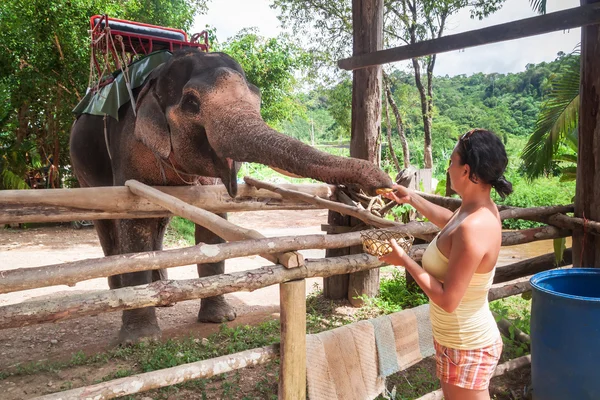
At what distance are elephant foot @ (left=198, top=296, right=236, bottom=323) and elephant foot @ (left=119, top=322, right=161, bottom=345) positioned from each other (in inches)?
27.8

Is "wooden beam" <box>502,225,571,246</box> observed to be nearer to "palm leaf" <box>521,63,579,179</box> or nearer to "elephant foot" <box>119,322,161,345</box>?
"elephant foot" <box>119,322,161,345</box>

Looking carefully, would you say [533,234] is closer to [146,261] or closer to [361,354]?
[361,354]

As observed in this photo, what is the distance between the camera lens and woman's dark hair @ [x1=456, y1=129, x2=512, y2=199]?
165 centimetres

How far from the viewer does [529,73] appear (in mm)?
31250

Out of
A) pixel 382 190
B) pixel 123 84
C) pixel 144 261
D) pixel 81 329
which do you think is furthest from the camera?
pixel 81 329

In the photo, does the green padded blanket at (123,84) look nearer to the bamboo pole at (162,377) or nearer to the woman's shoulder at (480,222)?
the bamboo pole at (162,377)

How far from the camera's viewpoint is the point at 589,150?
3.06 metres

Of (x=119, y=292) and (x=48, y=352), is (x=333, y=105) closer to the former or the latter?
(x=48, y=352)

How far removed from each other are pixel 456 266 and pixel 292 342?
747 mm

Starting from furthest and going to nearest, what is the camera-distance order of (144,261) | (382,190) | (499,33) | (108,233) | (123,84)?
(108,233), (123,84), (499,33), (382,190), (144,261)

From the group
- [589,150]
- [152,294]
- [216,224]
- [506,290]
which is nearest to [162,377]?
[152,294]

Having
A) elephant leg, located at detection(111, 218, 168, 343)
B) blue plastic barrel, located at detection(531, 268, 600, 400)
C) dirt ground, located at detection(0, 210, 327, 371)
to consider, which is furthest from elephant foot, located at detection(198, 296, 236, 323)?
blue plastic barrel, located at detection(531, 268, 600, 400)

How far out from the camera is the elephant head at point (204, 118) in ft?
10.3

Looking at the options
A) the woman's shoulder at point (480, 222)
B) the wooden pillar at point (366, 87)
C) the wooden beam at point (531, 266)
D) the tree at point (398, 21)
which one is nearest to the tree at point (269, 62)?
the tree at point (398, 21)
